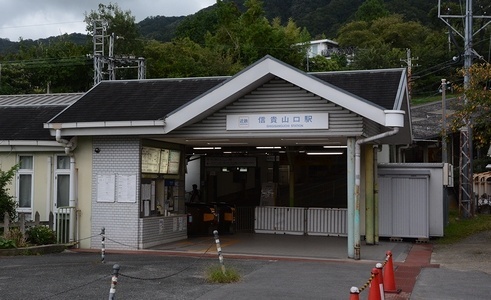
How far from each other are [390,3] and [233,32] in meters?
32.7

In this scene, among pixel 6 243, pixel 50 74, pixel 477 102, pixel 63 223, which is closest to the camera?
pixel 6 243

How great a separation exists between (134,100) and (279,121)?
4.77 meters

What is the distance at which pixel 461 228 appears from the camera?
25.4m

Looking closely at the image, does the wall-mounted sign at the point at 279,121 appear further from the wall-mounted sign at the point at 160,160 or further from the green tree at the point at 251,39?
the green tree at the point at 251,39

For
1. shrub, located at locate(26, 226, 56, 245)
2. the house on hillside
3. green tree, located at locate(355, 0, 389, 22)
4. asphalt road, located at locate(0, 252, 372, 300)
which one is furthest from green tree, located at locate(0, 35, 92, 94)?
asphalt road, located at locate(0, 252, 372, 300)

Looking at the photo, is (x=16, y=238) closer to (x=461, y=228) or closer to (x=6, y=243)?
(x=6, y=243)

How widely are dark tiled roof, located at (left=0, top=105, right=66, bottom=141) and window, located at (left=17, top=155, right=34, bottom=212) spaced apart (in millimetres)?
709

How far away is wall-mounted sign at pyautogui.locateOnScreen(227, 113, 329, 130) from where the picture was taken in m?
16.5

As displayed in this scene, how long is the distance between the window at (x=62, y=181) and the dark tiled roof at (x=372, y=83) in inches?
307

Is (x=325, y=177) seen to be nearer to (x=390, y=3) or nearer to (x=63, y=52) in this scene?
(x=63, y=52)

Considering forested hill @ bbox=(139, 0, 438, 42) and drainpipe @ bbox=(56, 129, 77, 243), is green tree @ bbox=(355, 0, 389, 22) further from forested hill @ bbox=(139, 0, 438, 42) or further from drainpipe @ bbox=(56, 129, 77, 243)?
drainpipe @ bbox=(56, 129, 77, 243)

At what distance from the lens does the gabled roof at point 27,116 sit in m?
19.7

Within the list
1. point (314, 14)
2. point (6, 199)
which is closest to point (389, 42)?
point (314, 14)

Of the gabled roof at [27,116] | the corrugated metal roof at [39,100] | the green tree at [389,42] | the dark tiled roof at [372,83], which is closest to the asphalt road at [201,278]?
the dark tiled roof at [372,83]
